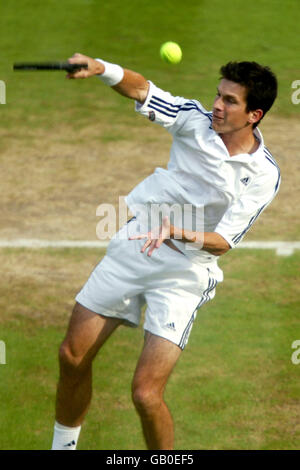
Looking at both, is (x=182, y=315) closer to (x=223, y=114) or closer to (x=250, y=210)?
(x=250, y=210)

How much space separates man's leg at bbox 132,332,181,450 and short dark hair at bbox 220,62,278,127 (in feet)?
6.14

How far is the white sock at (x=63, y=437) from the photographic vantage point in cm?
718

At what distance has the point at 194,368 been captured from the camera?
331 inches

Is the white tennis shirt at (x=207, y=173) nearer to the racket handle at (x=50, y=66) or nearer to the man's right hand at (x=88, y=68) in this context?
the man's right hand at (x=88, y=68)

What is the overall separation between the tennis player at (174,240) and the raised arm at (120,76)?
1cm

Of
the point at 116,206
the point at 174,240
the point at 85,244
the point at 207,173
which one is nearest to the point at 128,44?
the point at 116,206

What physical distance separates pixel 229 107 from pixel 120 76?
2.84 feet

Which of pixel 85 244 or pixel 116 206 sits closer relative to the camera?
pixel 85 244

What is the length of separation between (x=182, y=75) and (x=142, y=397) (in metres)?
9.54

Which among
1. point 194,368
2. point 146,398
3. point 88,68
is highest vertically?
point 88,68
